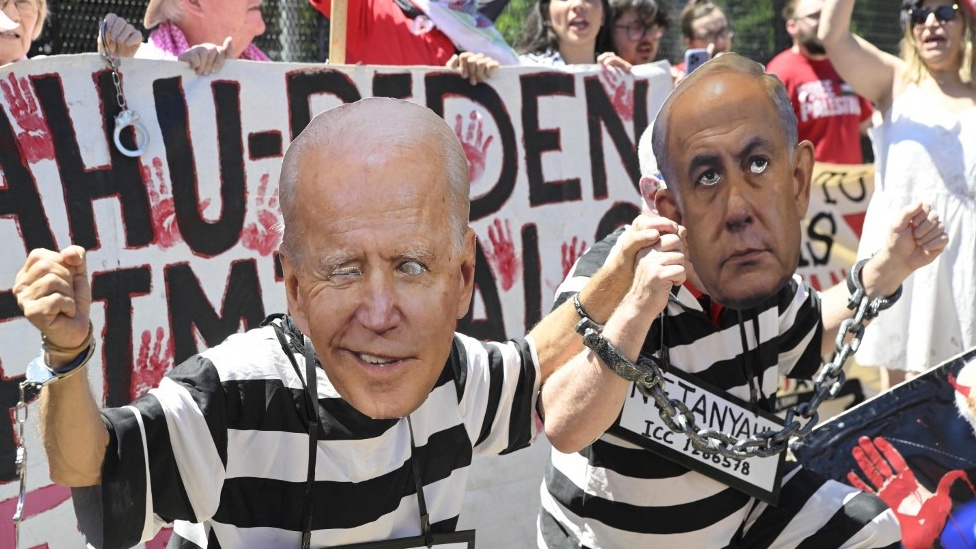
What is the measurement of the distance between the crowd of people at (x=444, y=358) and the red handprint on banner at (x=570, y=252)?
1.78 metres

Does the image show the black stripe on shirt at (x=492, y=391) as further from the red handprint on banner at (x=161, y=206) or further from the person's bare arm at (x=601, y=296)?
the red handprint on banner at (x=161, y=206)

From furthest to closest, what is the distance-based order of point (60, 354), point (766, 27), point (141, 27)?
point (766, 27) → point (141, 27) → point (60, 354)

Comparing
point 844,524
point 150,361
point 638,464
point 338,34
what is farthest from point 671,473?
point 338,34

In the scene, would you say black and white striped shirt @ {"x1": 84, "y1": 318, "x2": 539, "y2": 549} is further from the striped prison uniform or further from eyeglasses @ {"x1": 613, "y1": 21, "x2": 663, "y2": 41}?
eyeglasses @ {"x1": 613, "y1": 21, "x2": 663, "y2": 41}

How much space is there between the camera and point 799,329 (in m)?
3.15

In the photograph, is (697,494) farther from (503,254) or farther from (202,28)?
(202,28)

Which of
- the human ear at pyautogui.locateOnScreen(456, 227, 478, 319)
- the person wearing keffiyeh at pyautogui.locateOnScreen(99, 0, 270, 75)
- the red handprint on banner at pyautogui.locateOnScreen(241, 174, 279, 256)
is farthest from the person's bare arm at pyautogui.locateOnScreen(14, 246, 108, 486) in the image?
the person wearing keffiyeh at pyautogui.locateOnScreen(99, 0, 270, 75)

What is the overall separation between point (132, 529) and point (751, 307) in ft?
4.92

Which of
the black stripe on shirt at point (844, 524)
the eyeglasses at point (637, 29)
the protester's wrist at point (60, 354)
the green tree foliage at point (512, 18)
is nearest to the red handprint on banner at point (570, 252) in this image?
the eyeglasses at point (637, 29)

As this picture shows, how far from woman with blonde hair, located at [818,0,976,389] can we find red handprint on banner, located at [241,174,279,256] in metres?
2.65

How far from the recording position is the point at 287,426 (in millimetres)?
2252

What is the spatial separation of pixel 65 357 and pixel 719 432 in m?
1.53

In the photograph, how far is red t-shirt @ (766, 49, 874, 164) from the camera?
6305 millimetres

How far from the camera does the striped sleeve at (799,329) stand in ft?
10.2
